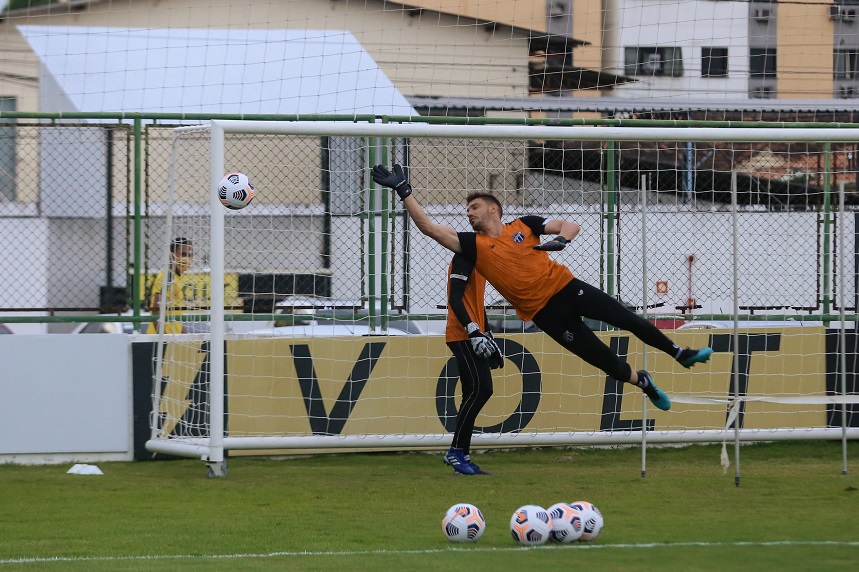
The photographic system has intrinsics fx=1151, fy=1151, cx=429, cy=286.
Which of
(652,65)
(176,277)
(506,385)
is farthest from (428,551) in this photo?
(652,65)

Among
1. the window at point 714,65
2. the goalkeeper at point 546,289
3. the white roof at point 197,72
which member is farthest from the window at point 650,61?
the goalkeeper at point 546,289

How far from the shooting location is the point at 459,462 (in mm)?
9758

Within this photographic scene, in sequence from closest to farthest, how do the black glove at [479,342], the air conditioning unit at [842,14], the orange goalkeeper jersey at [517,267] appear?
1. the orange goalkeeper jersey at [517,267]
2. the black glove at [479,342]
3. the air conditioning unit at [842,14]

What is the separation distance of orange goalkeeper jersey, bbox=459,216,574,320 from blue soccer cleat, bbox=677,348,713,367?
1086 millimetres

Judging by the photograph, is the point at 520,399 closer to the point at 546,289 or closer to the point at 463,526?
the point at 546,289

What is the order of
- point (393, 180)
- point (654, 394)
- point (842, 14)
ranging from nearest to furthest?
point (393, 180) → point (654, 394) → point (842, 14)

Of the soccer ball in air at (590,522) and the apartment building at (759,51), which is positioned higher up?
the apartment building at (759,51)

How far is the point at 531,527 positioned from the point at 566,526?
0.20 m

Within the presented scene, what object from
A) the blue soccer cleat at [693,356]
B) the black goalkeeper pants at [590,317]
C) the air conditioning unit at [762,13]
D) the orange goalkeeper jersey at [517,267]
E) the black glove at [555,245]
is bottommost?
the blue soccer cleat at [693,356]

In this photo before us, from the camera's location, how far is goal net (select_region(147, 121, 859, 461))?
35.0ft

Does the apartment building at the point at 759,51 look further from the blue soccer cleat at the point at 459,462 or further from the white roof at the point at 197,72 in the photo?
the blue soccer cleat at the point at 459,462

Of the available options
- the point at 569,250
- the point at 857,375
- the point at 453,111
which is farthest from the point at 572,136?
the point at 453,111

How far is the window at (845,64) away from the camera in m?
18.4

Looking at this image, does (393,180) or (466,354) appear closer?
(393,180)
